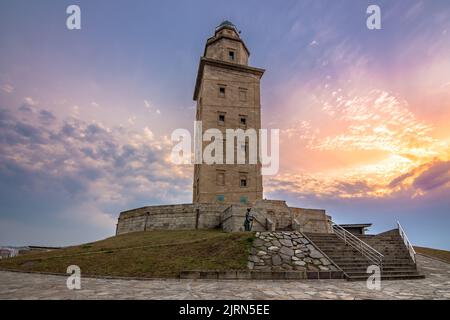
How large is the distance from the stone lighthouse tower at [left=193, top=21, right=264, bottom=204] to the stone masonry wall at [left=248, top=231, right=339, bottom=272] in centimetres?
1433

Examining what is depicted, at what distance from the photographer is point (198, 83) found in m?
33.8

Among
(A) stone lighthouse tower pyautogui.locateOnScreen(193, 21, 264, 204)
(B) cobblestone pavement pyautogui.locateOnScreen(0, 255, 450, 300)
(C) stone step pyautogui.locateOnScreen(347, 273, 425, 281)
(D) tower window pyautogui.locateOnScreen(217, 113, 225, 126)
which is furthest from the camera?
(D) tower window pyautogui.locateOnScreen(217, 113, 225, 126)

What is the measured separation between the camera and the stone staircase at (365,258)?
35.8 feet

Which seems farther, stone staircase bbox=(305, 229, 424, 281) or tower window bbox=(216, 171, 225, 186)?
tower window bbox=(216, 171, 225, 186)

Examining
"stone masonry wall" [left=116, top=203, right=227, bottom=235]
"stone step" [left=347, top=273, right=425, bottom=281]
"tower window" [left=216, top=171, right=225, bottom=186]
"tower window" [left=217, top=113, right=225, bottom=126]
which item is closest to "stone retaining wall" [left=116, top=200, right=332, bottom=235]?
"stone masonry wall" [left=116, top=203, right=227, bottom=235]

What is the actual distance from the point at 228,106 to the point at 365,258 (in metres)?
22.4

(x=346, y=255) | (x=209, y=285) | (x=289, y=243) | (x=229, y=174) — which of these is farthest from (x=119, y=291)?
(x=229, y=174)

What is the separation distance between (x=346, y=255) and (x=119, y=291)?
9.67 metres

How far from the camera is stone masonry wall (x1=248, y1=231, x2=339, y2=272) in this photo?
1079 cm

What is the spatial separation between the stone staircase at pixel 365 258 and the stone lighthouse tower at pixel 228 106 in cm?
1352

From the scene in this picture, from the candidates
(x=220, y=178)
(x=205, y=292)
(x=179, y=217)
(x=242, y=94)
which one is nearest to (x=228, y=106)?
(x=242, y=94)

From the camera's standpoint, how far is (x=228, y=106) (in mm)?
31250

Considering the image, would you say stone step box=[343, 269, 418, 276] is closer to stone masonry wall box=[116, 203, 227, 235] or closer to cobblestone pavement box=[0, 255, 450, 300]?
cobblestone pavement box=[0, 255, 450, 300]
